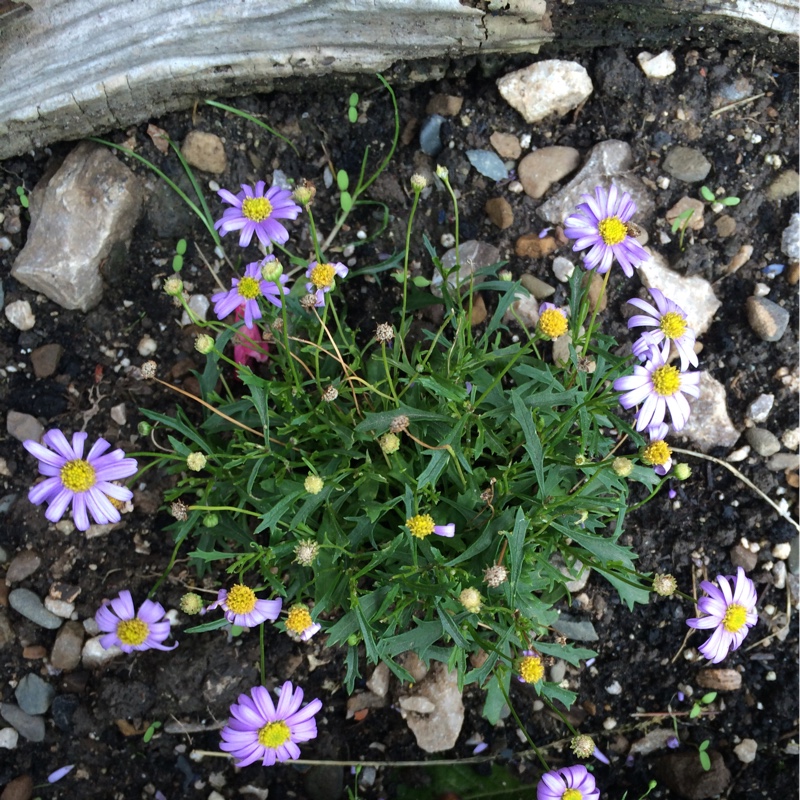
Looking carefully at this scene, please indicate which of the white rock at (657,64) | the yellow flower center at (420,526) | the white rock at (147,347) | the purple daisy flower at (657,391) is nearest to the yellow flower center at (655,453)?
the purple daisy flower at (657,391)

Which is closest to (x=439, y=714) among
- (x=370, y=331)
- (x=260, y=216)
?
(x=370, y=331)

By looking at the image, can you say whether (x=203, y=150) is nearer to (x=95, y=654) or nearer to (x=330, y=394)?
(x=330, y=394)

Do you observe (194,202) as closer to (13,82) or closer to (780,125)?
(13,82)

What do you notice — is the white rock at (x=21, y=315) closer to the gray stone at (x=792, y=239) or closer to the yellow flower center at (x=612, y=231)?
the yellow flower center at (x=612, y=231)

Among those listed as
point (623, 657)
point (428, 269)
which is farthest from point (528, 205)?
point (623, 657)

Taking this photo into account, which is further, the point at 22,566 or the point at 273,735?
the point at 22,566

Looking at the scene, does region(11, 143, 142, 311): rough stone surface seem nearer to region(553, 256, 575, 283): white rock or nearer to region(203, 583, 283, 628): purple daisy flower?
region(203, 583, 283, 628): purple daisy flower
